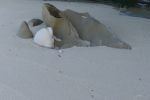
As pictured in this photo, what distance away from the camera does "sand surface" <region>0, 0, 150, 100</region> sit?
2564mm

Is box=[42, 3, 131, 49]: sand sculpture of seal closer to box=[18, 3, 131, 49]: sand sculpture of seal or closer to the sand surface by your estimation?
box=[18, 3, 131, 49]: sand sculpture of seal

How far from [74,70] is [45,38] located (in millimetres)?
552

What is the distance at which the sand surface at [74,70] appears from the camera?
8.41ft

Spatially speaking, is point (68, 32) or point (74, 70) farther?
point (68, 32)

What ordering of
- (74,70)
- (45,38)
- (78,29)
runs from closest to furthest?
(74,70) < (45,38) < (78,29)

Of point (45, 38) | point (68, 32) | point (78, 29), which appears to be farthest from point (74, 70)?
point (78, 29)

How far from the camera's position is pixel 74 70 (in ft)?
9.53

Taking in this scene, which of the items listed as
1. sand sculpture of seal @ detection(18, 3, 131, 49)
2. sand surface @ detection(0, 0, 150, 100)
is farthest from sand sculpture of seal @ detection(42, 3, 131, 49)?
sand surface @ detection(0, 0, 150, 100)

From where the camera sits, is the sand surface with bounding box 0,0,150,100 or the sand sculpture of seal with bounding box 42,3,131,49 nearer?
the sand surface with bounding box 0,0,150,100

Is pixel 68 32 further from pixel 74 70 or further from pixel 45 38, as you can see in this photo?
pixel 74 70

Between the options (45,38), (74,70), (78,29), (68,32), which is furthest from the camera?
(78,29)

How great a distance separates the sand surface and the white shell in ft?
0.18

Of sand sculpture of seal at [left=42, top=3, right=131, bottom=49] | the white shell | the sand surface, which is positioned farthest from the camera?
sand sculpture of seal at [left=42, top=3, right=131, bottom=49]

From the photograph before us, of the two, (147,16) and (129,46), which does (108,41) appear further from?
(147,16)
